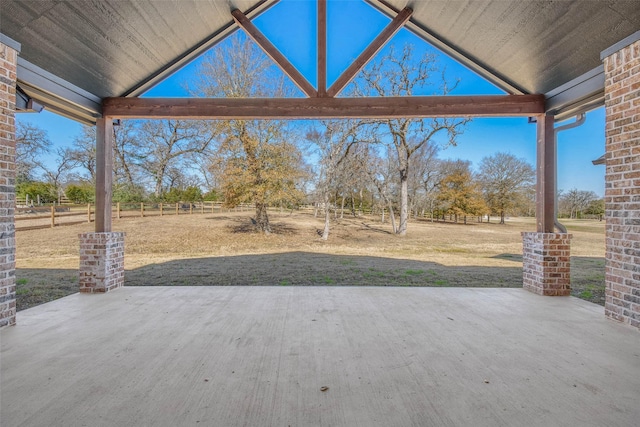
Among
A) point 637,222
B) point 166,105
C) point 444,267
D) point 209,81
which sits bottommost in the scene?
point 444,267

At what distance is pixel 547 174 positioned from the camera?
4.07 meters

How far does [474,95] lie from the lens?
12.9ft

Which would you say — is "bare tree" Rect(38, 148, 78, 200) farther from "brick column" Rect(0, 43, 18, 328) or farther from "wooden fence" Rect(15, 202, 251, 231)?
"brick column" Rect(0, 43, 18, 328)

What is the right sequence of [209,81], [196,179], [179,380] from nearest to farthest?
1. [179,380]
2. [209,81]
3. [196,179]

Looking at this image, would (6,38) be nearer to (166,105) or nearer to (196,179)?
(166,105)

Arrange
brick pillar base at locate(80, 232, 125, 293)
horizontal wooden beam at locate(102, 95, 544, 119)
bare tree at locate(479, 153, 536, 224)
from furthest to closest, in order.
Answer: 1. bare tree at locate(479, 153, 536, 224)
2. brick pillar base at locate(80, 232, 125, 293)
3. horizontal wooden beam at locate(102, 95, 544, 119)

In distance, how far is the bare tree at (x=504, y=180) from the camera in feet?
63.8

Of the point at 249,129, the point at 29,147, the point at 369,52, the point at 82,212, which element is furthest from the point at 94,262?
the point at 29,147

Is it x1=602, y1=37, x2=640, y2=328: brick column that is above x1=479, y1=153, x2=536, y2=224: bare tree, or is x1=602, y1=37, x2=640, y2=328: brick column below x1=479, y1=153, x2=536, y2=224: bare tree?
below

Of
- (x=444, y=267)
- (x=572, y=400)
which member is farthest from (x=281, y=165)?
(x=572, y=400)

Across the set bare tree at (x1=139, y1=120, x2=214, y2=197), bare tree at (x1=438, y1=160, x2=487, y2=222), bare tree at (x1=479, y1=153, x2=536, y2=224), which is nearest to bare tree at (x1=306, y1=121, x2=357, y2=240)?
bare tree at (x1=139, y1=120, x2=214, y2=197)

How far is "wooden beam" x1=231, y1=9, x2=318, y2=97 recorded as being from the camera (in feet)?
12.4

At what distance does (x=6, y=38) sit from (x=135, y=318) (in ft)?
9.17

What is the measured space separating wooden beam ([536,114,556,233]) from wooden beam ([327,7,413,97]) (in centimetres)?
225
